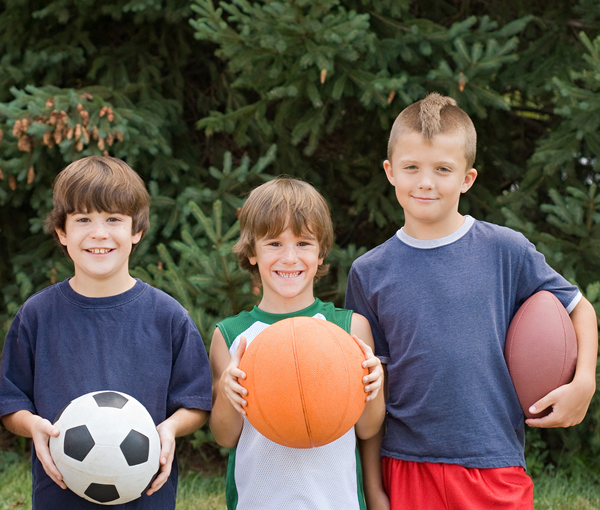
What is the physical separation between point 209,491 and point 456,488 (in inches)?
103

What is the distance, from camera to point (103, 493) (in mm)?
2129

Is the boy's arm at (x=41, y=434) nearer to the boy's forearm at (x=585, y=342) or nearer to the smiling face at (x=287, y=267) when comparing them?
the smiling face at (x=287, y=267)

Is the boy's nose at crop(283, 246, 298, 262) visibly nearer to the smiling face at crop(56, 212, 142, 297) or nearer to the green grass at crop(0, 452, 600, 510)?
the smiling face at crop(56, 212, 142, 297)

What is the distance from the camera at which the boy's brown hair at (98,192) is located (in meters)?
2.41

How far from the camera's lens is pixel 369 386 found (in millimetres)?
2219

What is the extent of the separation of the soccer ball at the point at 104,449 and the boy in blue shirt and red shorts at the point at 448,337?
966 millimetres

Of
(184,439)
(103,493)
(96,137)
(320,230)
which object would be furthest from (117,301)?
(184,439)

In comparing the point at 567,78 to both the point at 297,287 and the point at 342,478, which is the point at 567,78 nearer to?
the point at 297,287

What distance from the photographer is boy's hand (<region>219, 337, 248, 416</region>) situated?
7.29 feet

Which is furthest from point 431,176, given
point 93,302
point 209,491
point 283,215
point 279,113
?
point 209,491

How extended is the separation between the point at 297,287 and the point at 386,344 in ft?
1.59

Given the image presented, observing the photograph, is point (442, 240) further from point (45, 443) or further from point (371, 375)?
point (45, 443)

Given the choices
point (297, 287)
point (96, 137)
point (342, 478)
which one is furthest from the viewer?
point (96, 137)

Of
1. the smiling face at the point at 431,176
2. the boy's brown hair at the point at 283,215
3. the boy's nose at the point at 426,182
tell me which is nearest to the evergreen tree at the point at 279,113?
the boy's brown hair at the point at 283,215
